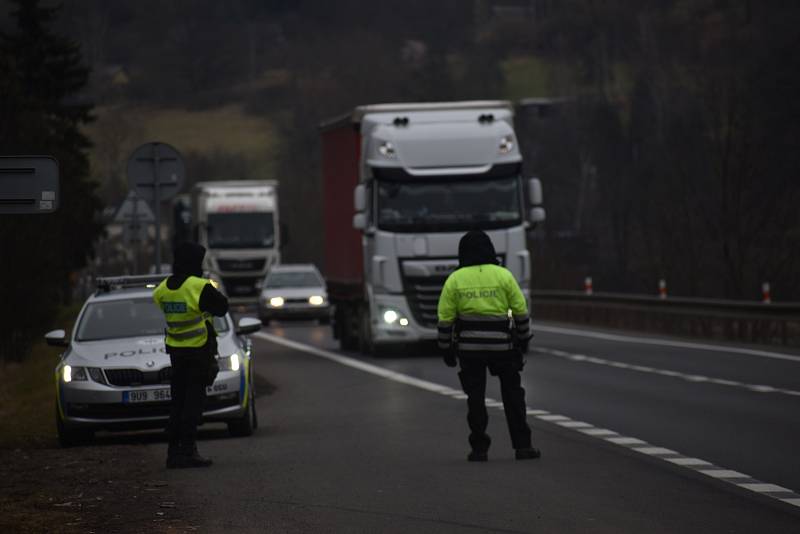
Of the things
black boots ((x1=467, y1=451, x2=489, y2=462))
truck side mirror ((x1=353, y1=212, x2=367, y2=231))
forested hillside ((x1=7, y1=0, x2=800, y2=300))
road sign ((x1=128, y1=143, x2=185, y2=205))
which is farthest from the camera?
forested hillside ((x1=7, y1=0, x2=800, y2=300))

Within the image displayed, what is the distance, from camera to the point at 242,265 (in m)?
54.9

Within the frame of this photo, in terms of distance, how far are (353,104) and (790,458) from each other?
10634 centimetres

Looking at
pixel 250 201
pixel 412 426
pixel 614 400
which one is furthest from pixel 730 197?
pixel 412 426

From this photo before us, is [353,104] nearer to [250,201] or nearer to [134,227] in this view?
[250,201]

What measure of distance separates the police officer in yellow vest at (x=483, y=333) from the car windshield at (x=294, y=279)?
3360 cm

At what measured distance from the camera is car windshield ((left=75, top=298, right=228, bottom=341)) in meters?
17.6

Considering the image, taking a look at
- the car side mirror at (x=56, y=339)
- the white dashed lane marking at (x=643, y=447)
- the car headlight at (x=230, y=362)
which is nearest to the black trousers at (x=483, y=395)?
the white dashed lane marking at (x=643, y=447)

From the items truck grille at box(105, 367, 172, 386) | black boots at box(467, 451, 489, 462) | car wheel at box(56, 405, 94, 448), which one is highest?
truck grille at box(105, 367, 172, 386)

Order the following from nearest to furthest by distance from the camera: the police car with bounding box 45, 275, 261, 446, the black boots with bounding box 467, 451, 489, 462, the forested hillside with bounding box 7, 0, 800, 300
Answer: the black boots with bounding box 467, 451, 489, 462 < the police car with bounding box 45, 275, 261, 446 < the forested hillside with bounding box 7, 0, 800, 300

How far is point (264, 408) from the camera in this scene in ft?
68.8

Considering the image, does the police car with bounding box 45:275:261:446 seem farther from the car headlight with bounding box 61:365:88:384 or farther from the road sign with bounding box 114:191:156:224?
the road sign with bounding box 114:191:156:224

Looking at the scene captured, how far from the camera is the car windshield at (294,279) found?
47.9m

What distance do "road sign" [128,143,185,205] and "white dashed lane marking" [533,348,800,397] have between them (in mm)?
6248

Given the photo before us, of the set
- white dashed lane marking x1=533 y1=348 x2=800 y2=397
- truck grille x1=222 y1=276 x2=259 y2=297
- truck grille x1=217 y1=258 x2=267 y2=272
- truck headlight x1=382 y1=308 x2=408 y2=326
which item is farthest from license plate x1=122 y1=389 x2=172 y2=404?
truck grille x1=222 y1=276 x2=259 y2=297
